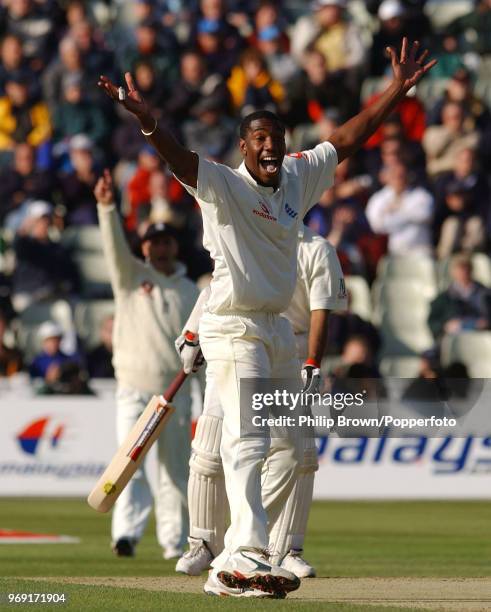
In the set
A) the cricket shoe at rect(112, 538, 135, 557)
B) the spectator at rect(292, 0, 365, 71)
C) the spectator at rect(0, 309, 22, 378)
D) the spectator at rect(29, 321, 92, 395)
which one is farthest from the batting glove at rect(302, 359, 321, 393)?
the spectator at rect(292, 0, 365, 71)

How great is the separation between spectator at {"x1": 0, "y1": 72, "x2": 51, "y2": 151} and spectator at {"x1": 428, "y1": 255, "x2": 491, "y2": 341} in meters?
6.46

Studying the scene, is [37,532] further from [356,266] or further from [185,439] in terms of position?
[356,266]

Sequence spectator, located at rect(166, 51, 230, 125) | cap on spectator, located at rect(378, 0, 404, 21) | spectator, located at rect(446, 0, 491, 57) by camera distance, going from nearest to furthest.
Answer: spectator, located at rect(166, 51, 230, 125)
cap on spectator, located at rect(378, 0, 404, 21)
spectator, located at rect(446, 0, 491, 57)

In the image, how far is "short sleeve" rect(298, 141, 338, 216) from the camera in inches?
300

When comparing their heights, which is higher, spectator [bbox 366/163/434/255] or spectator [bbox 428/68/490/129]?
spectator [bbox 428/68/490/129]

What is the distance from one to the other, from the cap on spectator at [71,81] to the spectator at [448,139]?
4.63 m

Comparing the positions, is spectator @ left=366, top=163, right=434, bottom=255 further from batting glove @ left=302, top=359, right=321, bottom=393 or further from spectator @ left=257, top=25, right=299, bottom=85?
batting glove @ left=302, top=359, right=321, bottom=393

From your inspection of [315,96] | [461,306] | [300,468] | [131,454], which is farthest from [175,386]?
[315,96]

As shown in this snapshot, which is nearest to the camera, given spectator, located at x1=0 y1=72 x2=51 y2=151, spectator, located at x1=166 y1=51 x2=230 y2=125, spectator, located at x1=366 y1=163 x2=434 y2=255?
spectator, located at x1=366 y1=163 x2=434 y2=255

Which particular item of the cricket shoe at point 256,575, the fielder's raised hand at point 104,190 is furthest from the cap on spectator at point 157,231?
the cricket shoe at point 256,575

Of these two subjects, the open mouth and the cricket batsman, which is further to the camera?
the open mouth

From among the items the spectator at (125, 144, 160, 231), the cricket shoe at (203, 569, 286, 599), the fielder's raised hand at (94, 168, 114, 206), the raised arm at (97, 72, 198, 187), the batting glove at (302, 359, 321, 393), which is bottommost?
the cricket shoe at (203, 569, 286, 599)

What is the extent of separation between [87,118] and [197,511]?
41.2ft

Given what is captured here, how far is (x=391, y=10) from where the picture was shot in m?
20.5
